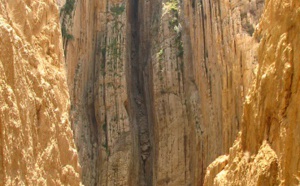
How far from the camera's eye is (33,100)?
22.7ft

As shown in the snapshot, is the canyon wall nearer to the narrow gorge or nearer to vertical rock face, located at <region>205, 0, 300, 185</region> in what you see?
the narrow gorge

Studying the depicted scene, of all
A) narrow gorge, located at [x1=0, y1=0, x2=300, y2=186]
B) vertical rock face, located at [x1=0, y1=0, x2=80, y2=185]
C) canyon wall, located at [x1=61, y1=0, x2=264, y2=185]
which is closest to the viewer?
vertical rock face, located at [x1=0, y1=0, x2=80, y2=185]

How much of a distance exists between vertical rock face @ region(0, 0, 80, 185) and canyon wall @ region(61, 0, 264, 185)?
1349 centimetres

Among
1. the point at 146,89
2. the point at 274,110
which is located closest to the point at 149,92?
the point at 146,89

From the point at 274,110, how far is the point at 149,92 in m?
20.7

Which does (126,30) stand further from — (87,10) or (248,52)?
(248,52)

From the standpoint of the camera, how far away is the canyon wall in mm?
23812

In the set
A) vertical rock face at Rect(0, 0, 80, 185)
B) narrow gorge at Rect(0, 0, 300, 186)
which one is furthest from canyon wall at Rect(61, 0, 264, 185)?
vertical rock face at Rect(0, 0, 80, 185)

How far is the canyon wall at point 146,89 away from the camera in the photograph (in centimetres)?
2381

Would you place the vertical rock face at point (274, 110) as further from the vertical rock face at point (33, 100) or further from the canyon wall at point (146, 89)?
the canyon wall at point (146, 89)

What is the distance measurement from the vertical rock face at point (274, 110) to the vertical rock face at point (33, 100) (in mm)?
3041

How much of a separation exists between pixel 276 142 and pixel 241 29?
38.3 ft

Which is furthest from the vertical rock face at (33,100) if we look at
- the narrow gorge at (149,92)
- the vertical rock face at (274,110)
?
the vertical rock face at (274,110)

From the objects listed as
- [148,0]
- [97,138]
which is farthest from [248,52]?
[148,0]
